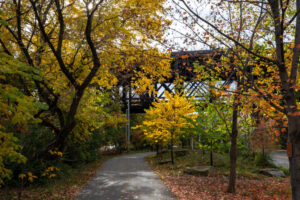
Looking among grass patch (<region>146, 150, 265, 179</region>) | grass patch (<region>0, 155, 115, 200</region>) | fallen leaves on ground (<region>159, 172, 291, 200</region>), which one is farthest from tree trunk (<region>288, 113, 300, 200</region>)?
grass patch (<region>146, 150, 265, 179</region>)

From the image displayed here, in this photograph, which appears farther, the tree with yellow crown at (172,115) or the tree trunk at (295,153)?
the tree with yellow crown at (172,115)

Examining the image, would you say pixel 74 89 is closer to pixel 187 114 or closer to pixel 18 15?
pixel 18 15

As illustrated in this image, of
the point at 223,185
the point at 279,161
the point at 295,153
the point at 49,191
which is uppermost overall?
the point at 295,153

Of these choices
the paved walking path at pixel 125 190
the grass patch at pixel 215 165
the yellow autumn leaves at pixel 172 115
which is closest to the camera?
the paved walking path at pixel 125 190

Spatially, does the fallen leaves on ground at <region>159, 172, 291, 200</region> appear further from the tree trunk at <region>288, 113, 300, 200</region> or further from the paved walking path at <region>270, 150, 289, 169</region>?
the paved walking path at <region>270, 150, 289, 169</region>

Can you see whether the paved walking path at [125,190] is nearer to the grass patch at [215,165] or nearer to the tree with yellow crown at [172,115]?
the grass patch at [215,165]

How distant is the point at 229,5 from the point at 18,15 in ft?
23.0

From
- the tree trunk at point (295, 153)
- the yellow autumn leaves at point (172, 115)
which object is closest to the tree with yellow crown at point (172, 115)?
the yellow autumn leaves at point (172, 115)

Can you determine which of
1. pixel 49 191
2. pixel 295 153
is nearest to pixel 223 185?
pixel 295 153

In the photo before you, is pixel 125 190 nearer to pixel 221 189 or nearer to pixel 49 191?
pixel 49 191

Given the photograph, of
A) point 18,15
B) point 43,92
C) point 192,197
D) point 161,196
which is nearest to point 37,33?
point 18,15

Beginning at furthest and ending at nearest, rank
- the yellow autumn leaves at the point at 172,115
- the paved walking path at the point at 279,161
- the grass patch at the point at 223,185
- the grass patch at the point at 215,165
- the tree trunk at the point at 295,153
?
the paved walking path at the point at 279,161 → the yellow autumn leaves at the point at 172,115 → the grass patch at the point at 215,165 → the grass patch at the point at 223,185 → the tree trunk at the point at 295,153

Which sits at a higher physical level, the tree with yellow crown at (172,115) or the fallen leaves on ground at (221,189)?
the tree with yellow crown at (172,115)

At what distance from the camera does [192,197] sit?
25.4 ft
